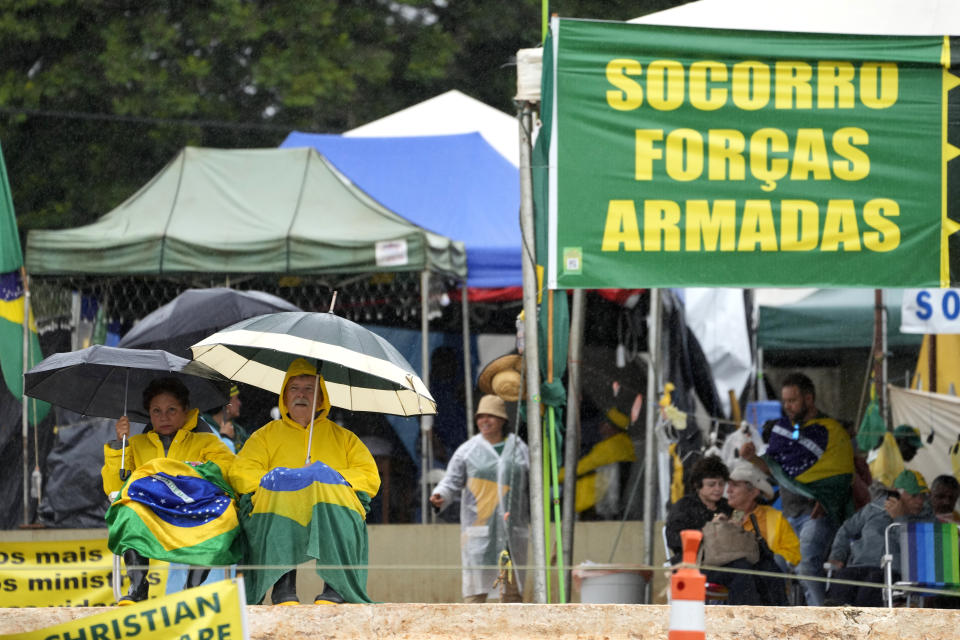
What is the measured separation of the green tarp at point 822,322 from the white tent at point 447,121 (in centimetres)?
375

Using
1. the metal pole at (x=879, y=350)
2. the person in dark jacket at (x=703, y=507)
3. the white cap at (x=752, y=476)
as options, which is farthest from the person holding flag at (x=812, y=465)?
the metal pole at (x=879, y=350)

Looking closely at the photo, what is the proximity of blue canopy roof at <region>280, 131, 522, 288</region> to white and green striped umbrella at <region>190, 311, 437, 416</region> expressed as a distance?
4.86 m

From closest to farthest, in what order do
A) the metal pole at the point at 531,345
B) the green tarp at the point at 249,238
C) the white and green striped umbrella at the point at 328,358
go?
the white and green striped umbrella at the point at 328,358
the metal pole at the point at 531,345
the green tarp at the point at 249,238

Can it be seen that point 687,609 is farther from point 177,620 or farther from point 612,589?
point 612,589

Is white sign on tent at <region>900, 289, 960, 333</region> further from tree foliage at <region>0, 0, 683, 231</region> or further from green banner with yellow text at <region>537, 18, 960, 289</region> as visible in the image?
tree foliage at <region>0, 0, 683, 231</region>

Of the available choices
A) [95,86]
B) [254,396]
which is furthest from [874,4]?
[95,86]

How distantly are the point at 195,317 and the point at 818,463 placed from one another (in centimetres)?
434

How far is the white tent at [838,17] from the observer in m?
7.91

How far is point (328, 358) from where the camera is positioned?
21.4 ft

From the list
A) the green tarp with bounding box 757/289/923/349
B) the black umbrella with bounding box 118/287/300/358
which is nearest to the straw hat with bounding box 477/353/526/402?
the black umbrella with bounding box 118/287/300/358

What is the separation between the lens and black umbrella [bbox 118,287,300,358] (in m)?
9.66

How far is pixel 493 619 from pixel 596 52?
3031 millimetres

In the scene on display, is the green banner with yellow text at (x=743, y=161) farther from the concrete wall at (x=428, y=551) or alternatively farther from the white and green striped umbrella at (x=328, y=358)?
the concrete wall at (x=428, y=551)

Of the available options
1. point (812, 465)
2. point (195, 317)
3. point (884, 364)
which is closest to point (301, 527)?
point (195, 317)
